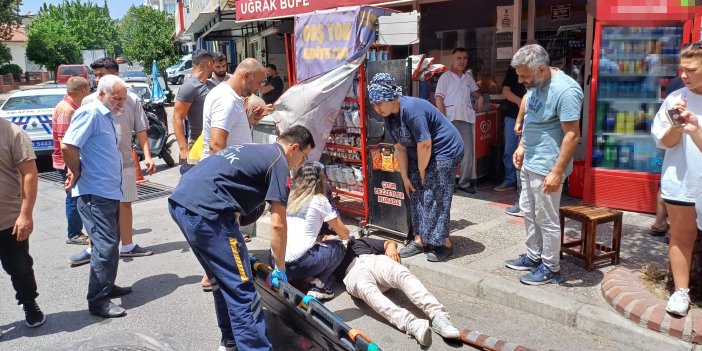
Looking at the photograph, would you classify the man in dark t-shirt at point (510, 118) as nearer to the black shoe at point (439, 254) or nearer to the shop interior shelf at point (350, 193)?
the shop interior shelf at point (350, 193)

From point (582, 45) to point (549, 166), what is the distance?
4.58 metres

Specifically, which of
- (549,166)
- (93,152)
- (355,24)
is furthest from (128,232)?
(549,166)

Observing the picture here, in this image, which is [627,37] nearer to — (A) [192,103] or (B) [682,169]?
(B) [682,169]

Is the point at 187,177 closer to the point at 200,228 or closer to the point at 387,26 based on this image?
the point at 200,228

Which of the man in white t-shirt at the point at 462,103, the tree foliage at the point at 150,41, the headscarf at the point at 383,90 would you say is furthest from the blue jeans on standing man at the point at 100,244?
the tree foliage at the point at 150,41

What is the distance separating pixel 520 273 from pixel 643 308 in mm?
1045

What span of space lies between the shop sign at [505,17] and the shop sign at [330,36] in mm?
2541

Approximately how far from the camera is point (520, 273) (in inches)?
184

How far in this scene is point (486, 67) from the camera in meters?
8.95

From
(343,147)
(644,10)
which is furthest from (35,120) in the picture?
(644,10)

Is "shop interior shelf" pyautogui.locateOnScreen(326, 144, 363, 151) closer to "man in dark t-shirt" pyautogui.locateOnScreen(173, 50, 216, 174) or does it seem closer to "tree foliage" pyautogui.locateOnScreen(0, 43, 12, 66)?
"man in dark t-shirt" pyautogui.locateOnScreen(173, 50, 216, 174)

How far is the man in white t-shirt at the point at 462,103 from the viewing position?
7223 millimetres

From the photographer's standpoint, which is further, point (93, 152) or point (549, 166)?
point (93, 152)

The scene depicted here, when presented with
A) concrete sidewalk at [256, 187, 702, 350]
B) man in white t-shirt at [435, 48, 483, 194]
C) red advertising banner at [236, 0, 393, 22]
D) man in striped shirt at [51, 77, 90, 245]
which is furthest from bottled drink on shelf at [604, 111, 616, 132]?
man in striped shirt at [51, 77, 90, 245]
